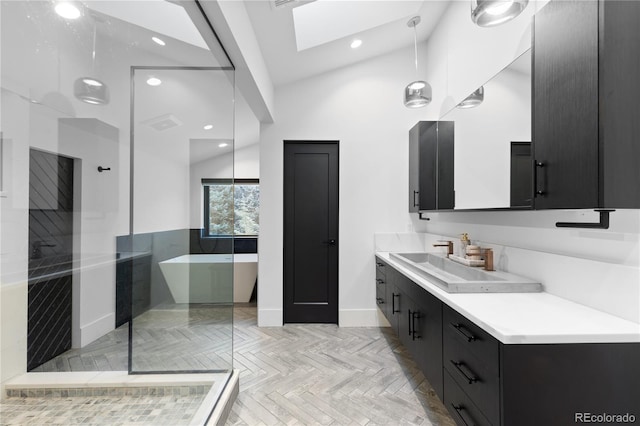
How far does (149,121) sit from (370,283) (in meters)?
3.05

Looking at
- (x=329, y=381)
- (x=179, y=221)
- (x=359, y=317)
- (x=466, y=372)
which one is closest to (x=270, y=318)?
(x=359, y=317)

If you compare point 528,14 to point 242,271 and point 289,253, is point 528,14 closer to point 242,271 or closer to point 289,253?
point 289,253

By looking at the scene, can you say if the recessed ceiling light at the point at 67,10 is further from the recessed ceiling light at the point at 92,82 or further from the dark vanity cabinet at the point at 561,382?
the dark vanity cabinet at the point at 561,382

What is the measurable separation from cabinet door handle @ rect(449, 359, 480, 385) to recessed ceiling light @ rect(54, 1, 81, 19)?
6.80 ft

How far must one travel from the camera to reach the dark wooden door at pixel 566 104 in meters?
1.22

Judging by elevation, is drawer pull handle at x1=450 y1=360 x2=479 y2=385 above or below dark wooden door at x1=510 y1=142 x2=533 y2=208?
below

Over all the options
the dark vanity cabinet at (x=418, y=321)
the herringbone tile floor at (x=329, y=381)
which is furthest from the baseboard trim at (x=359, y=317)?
the dark vanity cabinet at (x=418, y=321)

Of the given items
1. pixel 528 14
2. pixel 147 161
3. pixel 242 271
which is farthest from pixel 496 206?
pixel 242 271

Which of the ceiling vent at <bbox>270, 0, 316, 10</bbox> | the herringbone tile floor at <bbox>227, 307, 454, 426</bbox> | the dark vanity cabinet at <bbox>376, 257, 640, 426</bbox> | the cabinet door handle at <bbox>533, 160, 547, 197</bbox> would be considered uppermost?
the ceiling vent at <bbox>270, 0, 316, 10</bbox>

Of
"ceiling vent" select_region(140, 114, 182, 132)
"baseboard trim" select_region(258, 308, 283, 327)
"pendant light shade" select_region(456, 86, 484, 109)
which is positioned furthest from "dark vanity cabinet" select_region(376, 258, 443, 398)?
"ceiling vent" select_region(140, 114, 182, 132)

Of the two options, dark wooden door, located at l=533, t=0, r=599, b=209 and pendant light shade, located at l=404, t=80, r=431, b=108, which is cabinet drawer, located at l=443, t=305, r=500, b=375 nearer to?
dark wooden door, located at l=533, t=0, r=599, b=209

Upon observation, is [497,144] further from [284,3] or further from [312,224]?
[312,224]

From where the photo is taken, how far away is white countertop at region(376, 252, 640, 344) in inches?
45.6

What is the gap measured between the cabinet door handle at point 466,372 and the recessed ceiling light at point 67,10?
207cm
